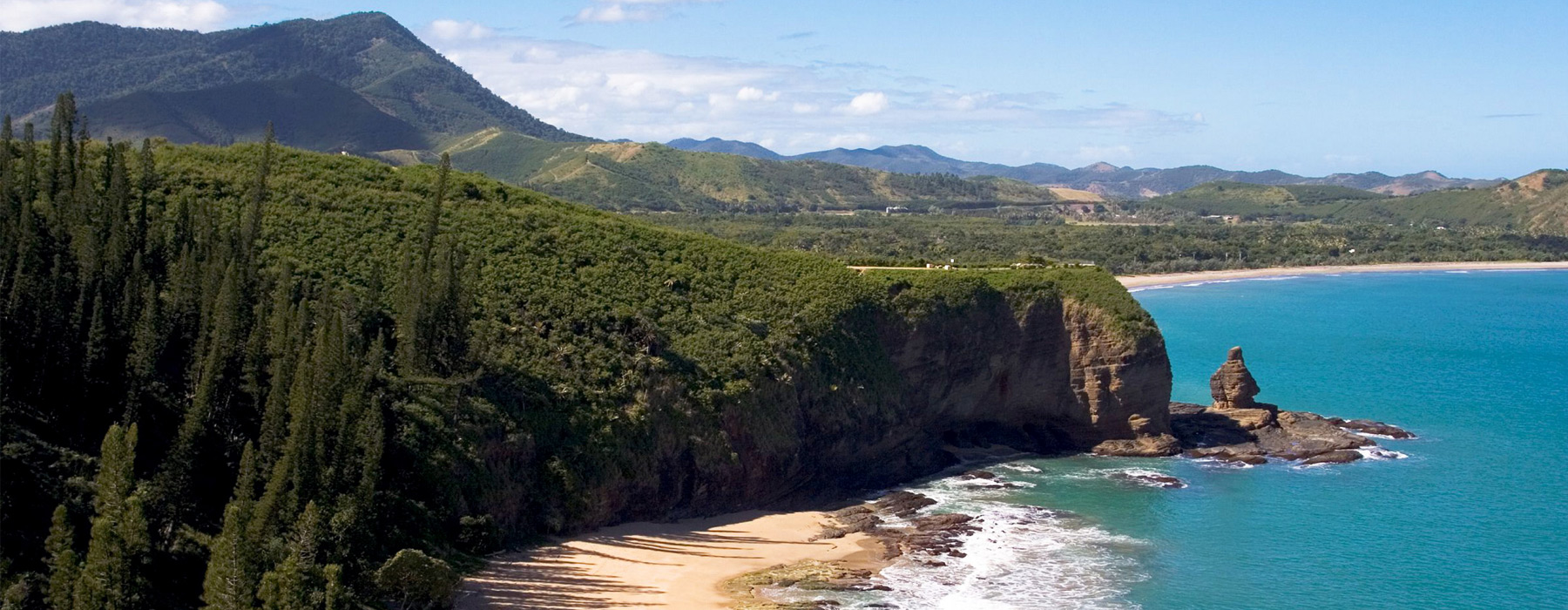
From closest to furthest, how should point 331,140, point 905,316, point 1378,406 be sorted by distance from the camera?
point 905,316, point 1378,406, point 331,140

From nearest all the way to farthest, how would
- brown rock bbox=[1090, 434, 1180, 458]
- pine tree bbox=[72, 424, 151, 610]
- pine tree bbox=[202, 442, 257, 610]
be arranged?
pine tree bbox=[72, 424, 151, 610], pine tree bbox=[202, 442, 257, 610], brown rock bbox=[1090, 434, 1180, 458]

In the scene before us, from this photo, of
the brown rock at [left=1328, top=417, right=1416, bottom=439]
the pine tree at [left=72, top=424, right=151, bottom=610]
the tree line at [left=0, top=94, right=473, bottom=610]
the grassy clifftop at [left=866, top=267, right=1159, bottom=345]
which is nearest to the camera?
the pine tree at [left=72, top=424, right=151, bottom=610]

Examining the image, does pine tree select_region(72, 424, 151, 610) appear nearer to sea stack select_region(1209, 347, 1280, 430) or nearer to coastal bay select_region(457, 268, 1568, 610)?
coastal bay select_region(457, 268, 1568, 610)

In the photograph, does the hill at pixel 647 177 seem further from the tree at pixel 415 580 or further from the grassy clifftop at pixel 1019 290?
the tree at pixel 415 580

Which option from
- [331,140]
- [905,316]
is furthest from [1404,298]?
[331,140]

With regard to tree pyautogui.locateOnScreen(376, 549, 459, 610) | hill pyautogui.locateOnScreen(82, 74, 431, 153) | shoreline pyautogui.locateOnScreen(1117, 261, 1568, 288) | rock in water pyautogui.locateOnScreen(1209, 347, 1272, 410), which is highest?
hill pyautogui.locateOnScreen(82, 74, 431, 153)

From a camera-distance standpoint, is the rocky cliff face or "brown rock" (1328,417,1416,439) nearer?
the rocky cliff face

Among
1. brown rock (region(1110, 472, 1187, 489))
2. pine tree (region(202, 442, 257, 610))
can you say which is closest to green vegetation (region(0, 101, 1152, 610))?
pine tree (region(202, 442, 257, 610))

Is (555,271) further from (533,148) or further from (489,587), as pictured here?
(533,148)
